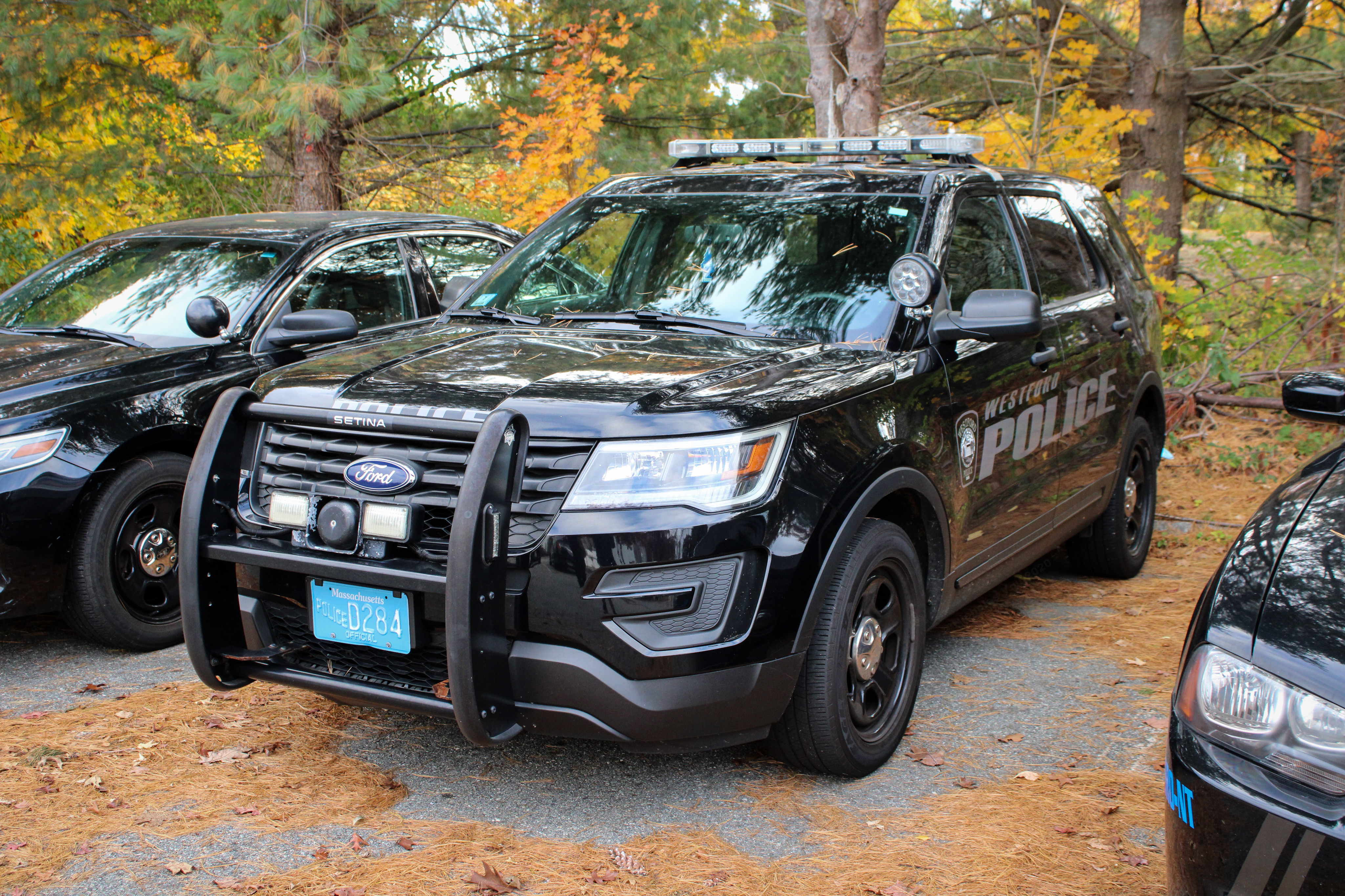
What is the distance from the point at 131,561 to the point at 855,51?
648cm

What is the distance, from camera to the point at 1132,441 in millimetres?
5836

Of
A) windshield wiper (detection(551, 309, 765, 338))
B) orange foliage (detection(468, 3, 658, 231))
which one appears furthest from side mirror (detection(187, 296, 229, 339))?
orange foliage (detection(468, 3, 658, 231))

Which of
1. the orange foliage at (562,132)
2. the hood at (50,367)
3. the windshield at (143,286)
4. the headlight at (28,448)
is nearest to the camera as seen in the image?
the headlight at (28,448)

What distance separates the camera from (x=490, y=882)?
2.99m

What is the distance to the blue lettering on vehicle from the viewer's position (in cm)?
221

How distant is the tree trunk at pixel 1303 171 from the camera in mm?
13859

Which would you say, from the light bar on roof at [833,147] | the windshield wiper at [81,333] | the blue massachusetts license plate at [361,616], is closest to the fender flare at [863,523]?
the blue massachusetts license plate at [361,616]

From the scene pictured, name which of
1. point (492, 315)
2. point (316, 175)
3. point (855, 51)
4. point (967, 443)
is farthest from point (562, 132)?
point (967, 443)

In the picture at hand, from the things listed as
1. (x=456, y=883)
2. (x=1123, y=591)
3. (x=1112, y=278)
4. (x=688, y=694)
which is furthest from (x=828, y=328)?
(x=1123, y=591)

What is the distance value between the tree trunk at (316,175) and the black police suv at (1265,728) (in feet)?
34.3

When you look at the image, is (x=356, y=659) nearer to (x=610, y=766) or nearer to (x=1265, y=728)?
(x=610, y=766)

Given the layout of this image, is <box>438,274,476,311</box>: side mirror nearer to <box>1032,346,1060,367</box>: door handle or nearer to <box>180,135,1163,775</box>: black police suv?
<box>180,135,1163,775</box>: black police suv

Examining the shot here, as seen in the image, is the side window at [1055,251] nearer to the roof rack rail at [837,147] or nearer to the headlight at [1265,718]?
the roof rack rail at [837,147]

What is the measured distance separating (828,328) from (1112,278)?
7.98 feet
